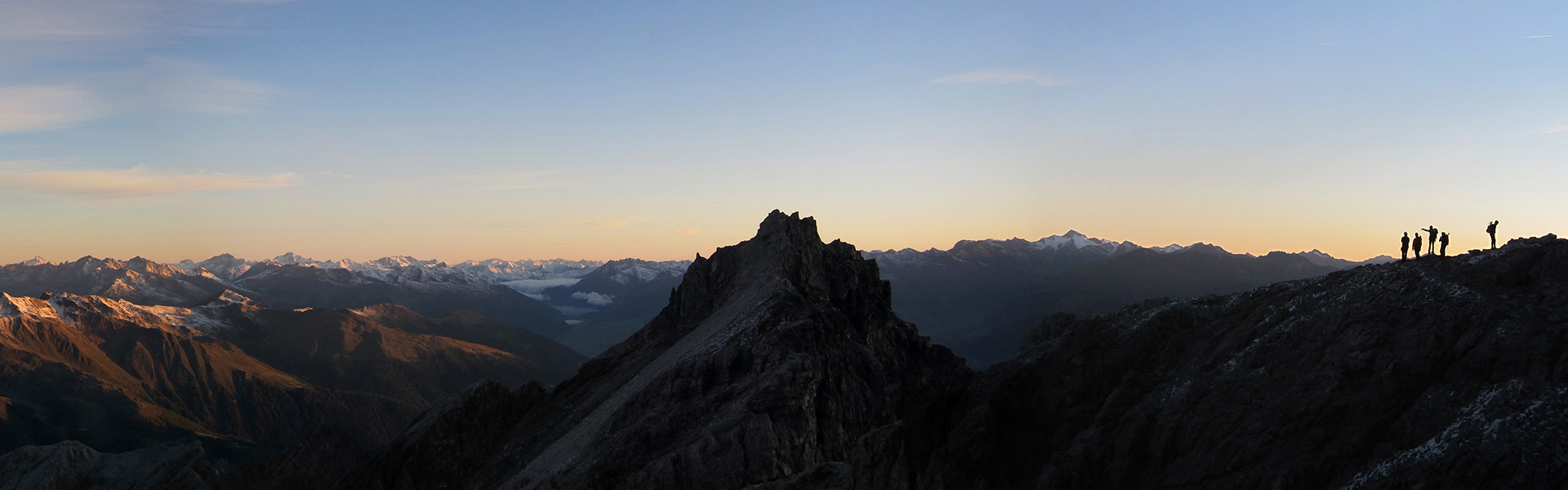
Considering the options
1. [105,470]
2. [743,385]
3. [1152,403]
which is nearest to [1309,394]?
[1152,403]

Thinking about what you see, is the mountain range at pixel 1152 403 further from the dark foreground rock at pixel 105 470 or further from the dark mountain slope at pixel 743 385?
the dark foreground rock at pixel 105 470

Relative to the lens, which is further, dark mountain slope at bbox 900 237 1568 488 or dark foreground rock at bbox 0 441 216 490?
dark foreground rock at bbox 0 441 216 490

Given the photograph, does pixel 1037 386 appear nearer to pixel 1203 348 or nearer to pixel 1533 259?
pixel 1203 348

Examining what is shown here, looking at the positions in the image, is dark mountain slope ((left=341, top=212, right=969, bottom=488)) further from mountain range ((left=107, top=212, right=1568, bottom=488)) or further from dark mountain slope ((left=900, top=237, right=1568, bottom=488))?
dark mountain slope ((left=900, top=237, right=1568, bottom=488))

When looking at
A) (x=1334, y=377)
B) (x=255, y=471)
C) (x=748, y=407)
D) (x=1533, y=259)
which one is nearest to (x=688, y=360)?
(x=748, y=407)

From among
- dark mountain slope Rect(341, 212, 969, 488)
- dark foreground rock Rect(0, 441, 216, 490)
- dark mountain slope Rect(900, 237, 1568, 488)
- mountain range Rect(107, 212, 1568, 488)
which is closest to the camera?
dark mountain slope Rect(900, 237, 1568, 488)

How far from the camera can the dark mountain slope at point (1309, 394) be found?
3675 centimetres

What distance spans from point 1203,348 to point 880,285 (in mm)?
76254

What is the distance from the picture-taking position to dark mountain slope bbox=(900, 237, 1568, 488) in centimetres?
3675

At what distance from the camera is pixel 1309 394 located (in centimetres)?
4288

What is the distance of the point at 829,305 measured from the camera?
364ft

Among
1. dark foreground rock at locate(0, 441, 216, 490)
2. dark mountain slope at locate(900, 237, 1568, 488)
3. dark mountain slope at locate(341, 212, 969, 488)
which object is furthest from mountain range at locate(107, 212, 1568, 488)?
dark foreground rock at locate(0, 441, 216, 490)

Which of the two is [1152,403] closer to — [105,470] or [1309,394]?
[1309,394]

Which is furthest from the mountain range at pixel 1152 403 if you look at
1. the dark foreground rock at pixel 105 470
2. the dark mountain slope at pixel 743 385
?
the dark foreground rock at pixel 105 470
